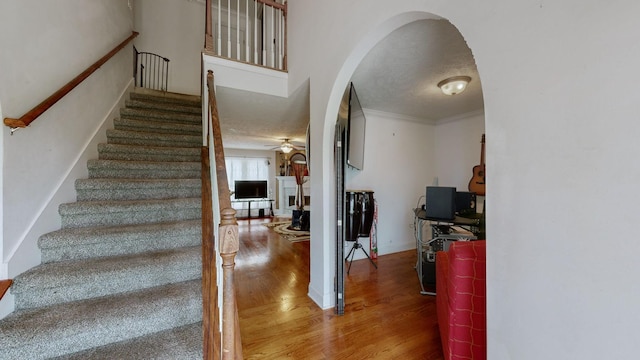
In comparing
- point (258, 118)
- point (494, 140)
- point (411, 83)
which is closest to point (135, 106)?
point (258, 118)

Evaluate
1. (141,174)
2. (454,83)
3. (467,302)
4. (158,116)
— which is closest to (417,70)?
(454,83)

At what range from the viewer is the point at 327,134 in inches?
86.0

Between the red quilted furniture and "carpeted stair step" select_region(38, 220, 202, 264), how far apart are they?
6.13 feet

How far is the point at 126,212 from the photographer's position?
2.00 m

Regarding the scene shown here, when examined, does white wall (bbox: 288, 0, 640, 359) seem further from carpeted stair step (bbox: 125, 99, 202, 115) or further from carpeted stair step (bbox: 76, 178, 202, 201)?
carpeted stair step (bbox: 125, 99, 202, 115)

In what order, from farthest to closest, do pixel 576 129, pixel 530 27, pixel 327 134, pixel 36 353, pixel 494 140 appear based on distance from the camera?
1. pixel 327 134
2. pixel 36 353
3. pixel 494 140
4. pixel 530 27
5. pixel 576 129

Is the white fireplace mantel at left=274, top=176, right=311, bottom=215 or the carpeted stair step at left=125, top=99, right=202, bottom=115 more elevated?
the carpeted stair step at left=125, top=99, right=202, bottom=115

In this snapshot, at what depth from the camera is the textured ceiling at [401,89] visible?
1.87m

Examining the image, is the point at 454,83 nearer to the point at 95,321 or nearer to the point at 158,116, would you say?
the point at 95,321

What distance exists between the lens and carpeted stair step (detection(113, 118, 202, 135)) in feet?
9.53

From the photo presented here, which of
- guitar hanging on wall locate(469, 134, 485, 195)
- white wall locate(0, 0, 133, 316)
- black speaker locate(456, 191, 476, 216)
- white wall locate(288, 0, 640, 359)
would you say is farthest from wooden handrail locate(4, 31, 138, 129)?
guitar hanging on wall locate(469, 134, 485, 195)

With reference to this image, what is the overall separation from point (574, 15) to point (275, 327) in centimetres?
234

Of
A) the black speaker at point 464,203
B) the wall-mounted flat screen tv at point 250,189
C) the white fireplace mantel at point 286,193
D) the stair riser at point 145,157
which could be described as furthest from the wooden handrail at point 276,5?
the wall-mounted flat screen tv at point 250,189

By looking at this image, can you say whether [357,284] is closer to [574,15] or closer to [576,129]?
[576,129]
